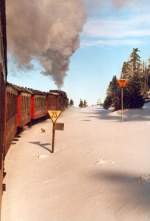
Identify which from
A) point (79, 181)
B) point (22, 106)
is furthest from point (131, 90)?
point (79, 181)

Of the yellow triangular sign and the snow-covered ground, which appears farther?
the yellow triangular sign

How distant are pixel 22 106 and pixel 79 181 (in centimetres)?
1027

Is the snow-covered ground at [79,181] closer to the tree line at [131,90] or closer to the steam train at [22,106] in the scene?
the steam train at [22,106]

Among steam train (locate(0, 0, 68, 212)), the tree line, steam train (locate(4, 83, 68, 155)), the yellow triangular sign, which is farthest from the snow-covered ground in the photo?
the tree line

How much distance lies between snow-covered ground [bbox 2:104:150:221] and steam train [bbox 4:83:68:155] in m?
1.19

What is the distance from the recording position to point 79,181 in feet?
38.7

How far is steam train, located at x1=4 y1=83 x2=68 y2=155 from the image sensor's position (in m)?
14.2

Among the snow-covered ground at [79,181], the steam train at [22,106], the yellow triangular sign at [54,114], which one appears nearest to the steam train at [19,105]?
the steam train at [22,106]

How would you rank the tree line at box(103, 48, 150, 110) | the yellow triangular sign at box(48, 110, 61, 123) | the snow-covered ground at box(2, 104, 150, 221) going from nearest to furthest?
the snow-covered ground at box(2, 104, 150, 221), the yellow triangular sign at box(48, 110, 61, 123), the tree line at box(103, 48, 150, 110)

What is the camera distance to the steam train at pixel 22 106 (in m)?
14.2

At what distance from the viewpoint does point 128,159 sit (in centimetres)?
1441

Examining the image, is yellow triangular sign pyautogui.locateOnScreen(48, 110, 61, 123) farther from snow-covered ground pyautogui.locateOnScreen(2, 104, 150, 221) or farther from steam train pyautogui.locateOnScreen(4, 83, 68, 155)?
steam train pyautogui.locateOnScreen(4, 83, 68, 155)

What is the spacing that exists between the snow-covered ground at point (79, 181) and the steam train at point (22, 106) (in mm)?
1187

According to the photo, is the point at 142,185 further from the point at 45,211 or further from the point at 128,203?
the point at 45,211
